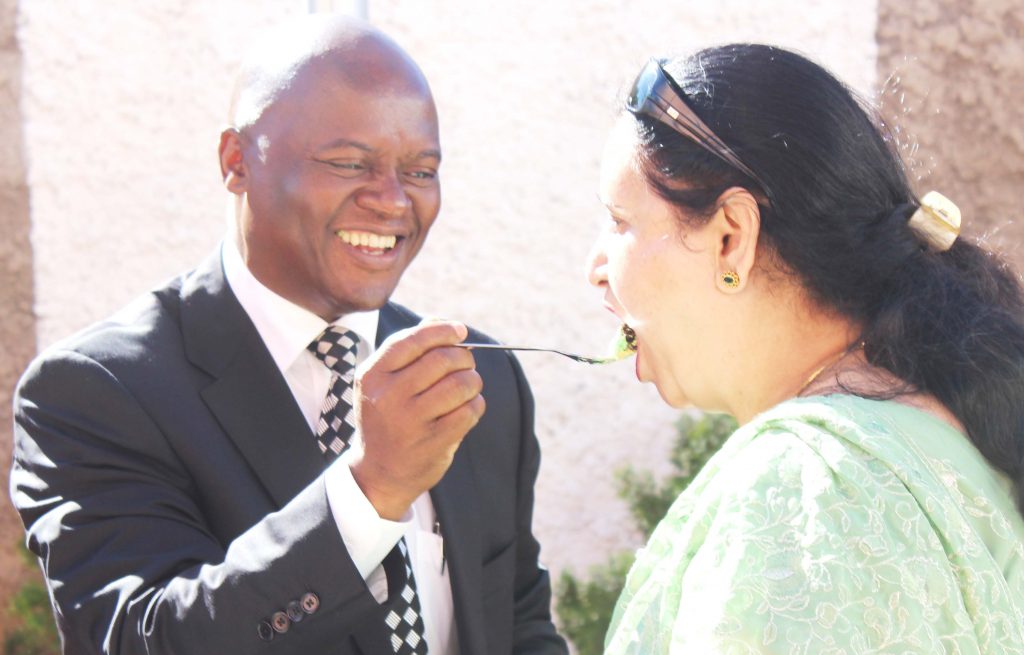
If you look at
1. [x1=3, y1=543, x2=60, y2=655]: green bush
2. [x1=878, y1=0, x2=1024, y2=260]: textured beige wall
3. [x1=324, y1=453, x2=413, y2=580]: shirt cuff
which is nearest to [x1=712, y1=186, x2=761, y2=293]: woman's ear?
[x1=324, y1=453, x2=413, y2=580]: shirt cuff

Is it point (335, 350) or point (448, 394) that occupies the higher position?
point (448, 394)

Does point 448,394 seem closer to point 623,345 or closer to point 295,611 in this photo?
point 623,345

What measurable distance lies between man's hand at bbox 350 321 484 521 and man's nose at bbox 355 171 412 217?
0.59 meters

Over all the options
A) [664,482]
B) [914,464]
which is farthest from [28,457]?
[664,482]

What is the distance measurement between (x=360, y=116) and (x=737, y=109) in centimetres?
90

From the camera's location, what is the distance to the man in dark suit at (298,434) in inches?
74.6

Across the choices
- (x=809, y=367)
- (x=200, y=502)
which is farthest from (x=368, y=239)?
(x=809, y=367)

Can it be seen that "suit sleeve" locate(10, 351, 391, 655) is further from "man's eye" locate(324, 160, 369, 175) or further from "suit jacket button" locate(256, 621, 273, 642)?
"man's eye" locate(324, 160, 369, 175)

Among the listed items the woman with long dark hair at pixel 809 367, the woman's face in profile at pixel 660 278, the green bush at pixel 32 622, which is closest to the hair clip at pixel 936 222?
the woman with long dark hair at pixel 809 367

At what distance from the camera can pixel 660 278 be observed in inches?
69.7

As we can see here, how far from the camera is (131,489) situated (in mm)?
2090

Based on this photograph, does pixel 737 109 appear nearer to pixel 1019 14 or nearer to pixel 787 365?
pixel 787 365

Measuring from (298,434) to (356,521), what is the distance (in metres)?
0.40

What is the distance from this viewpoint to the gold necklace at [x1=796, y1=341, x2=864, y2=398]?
5.53 feet
